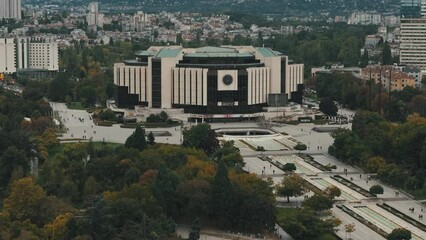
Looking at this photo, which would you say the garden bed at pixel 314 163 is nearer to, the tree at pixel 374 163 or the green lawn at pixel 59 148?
the tree at pixel 374 163

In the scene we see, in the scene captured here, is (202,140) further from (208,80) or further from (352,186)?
(208,80)

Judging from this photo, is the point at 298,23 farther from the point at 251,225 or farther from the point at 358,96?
the point at 251,225

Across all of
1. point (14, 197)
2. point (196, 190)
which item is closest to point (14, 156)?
point (14, 197)

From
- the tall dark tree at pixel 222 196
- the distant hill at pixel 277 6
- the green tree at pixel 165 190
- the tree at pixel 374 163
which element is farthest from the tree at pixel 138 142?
the distant hill at pixel 277 6

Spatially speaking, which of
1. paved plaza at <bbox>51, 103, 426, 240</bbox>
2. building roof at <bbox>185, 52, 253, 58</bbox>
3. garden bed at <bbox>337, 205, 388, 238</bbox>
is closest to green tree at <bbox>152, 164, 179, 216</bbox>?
paved plaza at <bbox>51, 103, 426, 240</bbox>

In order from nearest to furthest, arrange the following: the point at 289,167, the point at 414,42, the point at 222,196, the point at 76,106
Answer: the point at 222,196, the point at 289,167, the point at 76,106, the point at 414,42

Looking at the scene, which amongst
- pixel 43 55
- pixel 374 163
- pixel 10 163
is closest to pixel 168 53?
pixel 374 163
